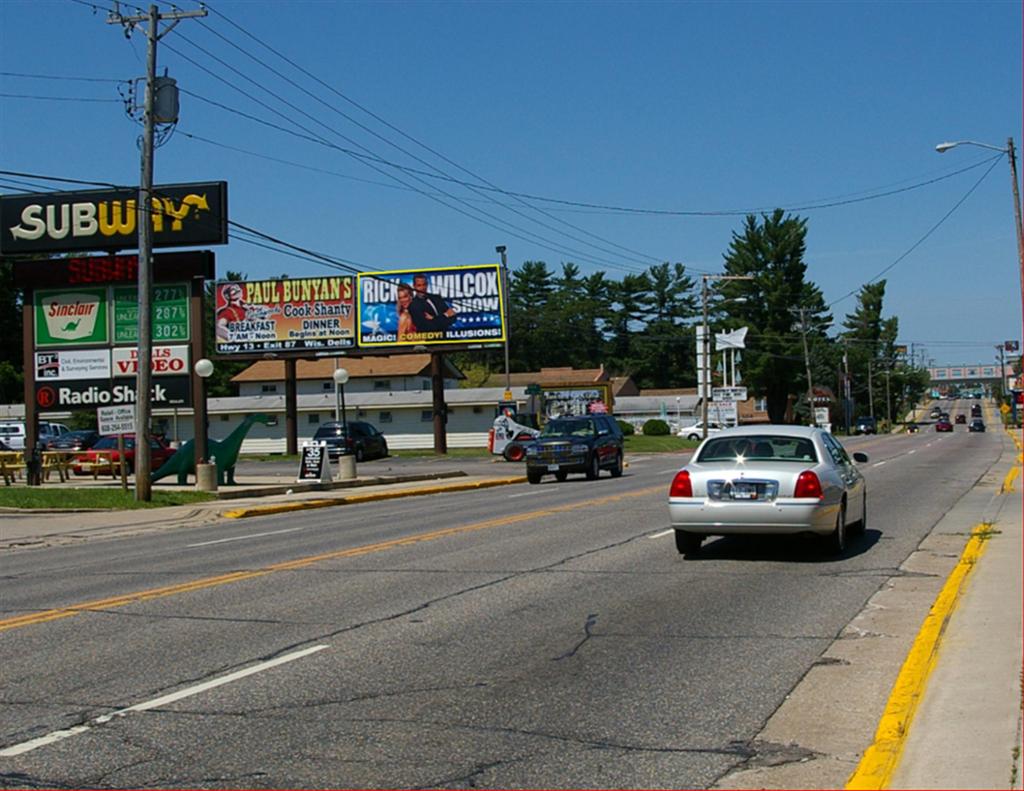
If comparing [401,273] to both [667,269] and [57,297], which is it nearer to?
[57,297]

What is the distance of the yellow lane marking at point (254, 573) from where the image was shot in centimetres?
1115

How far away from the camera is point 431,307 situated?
61.5 metres

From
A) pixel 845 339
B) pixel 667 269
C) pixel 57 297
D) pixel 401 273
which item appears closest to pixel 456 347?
pixel 401 273

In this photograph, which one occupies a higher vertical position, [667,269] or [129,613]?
[667,269]

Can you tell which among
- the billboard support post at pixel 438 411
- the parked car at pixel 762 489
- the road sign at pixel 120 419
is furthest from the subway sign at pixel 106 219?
the billboard support post at pixel 438 411

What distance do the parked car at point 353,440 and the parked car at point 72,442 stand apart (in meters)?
9.40

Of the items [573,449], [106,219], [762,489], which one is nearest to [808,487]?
[762,489]

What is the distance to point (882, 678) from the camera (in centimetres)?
809

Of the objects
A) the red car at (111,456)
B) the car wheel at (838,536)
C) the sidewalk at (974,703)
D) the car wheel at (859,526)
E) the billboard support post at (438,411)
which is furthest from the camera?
the billboard support post at (438,411)

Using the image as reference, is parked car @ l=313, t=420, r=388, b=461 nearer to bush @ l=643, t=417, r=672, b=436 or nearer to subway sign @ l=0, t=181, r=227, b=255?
subway sign @ l=0, t=181, r=227, b=255

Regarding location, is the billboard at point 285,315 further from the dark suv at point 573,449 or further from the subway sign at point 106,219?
the dark suv at point 573,449

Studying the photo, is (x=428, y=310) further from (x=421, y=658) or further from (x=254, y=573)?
(x=421, y=658)

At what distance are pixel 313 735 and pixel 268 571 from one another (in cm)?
751

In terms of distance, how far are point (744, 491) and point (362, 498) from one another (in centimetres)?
1689
